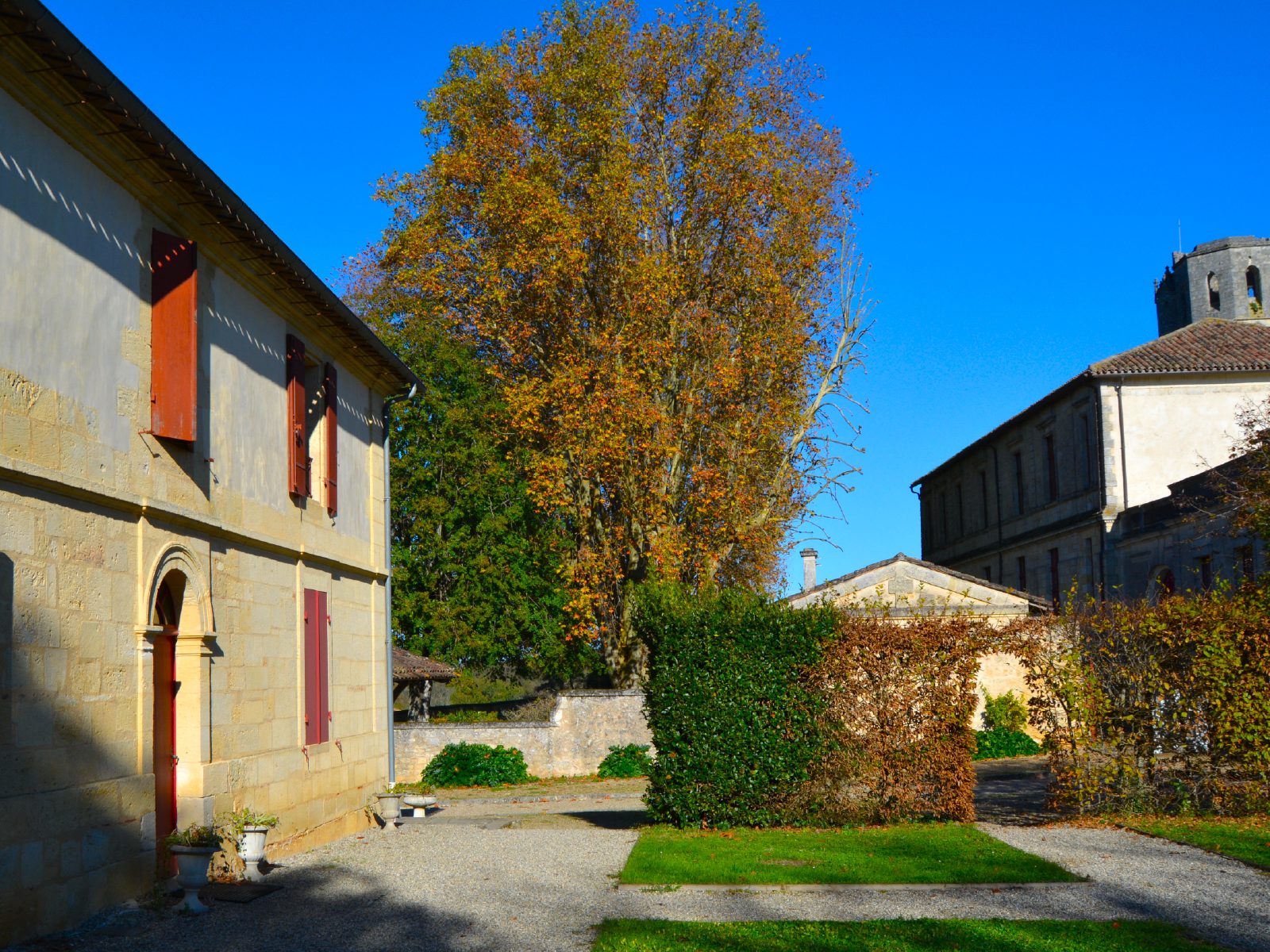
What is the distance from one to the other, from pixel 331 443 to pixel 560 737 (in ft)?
37.9

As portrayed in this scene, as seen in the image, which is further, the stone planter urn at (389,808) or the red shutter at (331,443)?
the stone planter urn at (389,808)

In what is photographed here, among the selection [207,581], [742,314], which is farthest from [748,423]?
[207,581]

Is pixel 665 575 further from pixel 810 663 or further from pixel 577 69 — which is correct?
pixel 577 69

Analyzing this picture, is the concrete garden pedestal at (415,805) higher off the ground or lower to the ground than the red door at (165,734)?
lower

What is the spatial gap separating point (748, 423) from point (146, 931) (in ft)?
51.0

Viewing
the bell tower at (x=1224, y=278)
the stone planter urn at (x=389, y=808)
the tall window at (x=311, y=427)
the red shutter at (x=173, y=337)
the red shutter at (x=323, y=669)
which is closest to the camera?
the red shutter at (x=173, y=337)

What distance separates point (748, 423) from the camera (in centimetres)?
2208

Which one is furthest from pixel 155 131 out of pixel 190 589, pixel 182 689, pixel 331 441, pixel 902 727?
pixel 902 727

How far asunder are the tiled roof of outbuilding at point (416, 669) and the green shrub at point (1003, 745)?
11.0 meters

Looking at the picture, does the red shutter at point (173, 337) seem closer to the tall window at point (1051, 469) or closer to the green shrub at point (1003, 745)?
the green shrub at point (1003, 745)

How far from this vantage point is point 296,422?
12844 millimetres

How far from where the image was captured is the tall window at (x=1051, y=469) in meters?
37.4

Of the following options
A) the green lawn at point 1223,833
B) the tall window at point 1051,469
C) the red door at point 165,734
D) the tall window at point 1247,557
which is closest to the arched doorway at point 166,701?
the red door at point 165,734

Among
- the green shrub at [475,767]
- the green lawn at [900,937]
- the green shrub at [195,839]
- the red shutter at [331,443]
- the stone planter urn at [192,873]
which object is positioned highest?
the red shutter at [331,443]
